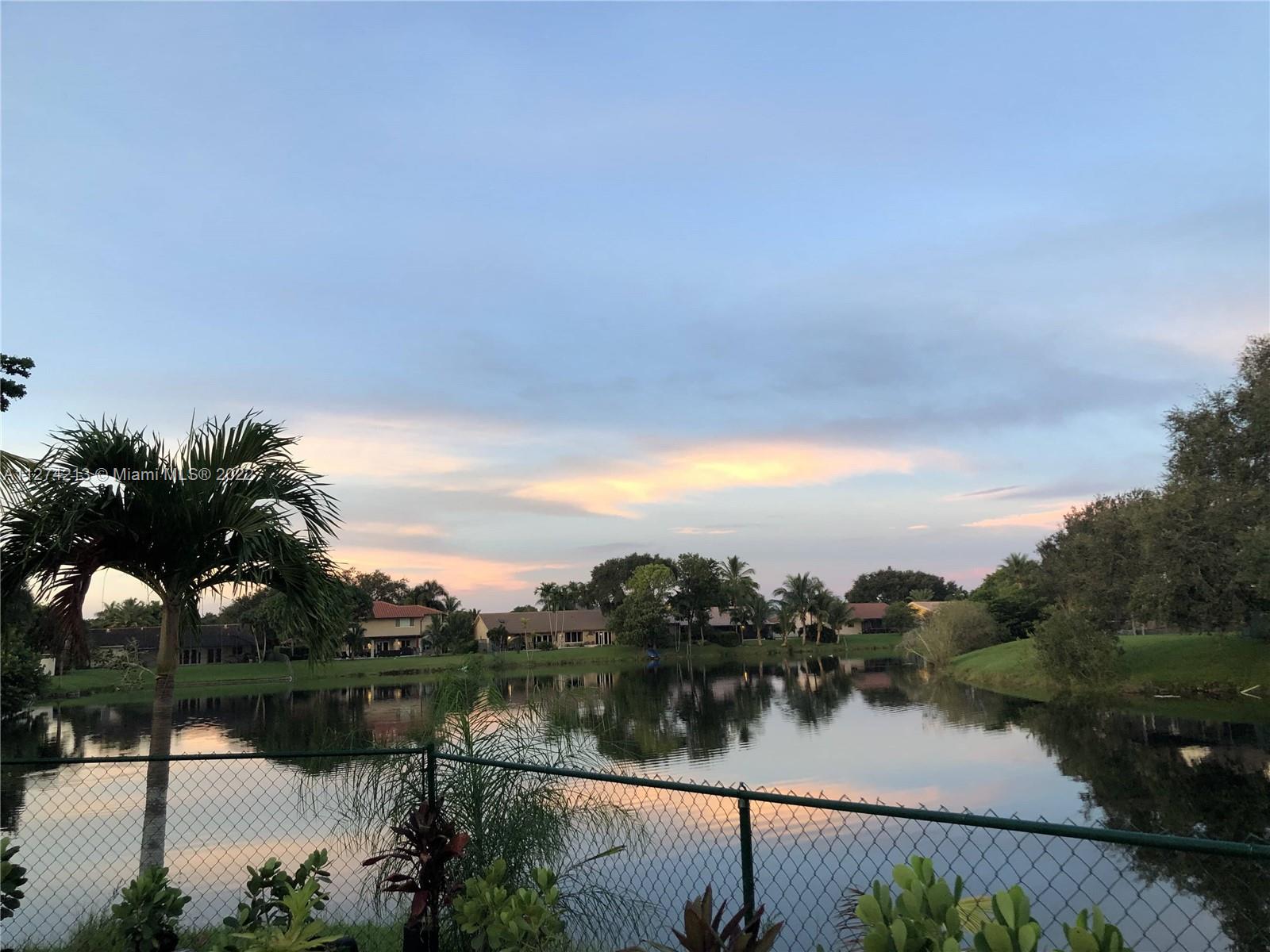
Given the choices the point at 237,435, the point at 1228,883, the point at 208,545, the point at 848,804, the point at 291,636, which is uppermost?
the point at 237,435

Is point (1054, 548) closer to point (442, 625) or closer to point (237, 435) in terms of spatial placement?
point (442, 625)

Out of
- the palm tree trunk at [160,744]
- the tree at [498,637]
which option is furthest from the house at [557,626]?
the palm tree trunk at [160,744]

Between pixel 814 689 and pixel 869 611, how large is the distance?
244 ft

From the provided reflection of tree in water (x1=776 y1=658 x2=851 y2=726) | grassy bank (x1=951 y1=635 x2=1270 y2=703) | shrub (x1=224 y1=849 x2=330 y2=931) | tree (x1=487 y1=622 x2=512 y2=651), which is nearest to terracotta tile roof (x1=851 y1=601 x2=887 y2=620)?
reflection of tree in water (x1=776 y1=658 x2=851 y2=726)

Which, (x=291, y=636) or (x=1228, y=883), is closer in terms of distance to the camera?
(x=291, y=636)

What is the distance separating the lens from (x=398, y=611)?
86.3 meters

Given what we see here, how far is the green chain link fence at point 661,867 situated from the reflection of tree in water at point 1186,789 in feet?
0.22

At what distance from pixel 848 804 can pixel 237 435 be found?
6356mm

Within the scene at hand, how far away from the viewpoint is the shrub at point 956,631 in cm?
5381

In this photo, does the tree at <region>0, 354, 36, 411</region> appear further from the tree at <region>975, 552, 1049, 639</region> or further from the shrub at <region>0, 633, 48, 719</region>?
the tree at <region>975, 552, 1049, 639</region>

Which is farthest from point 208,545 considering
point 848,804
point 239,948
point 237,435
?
point 848,804

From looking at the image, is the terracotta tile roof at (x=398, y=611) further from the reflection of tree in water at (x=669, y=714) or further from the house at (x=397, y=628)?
the reflection of tree in water at (x=669, y=714)

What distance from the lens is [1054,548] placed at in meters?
63.9

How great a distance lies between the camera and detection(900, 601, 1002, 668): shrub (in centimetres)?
5381
